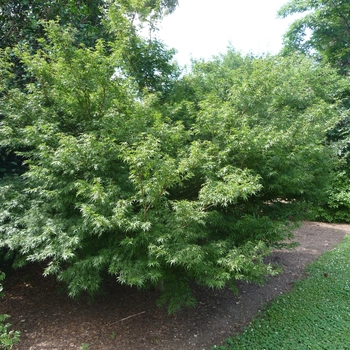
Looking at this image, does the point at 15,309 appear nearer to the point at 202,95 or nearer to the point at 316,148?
the point at 202,95

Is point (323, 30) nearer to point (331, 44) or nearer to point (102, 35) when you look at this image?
point (331, 44)

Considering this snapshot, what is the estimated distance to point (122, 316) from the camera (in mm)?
3830

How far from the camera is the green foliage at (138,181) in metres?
2.79

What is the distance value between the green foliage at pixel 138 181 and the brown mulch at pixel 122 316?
0.59 meters

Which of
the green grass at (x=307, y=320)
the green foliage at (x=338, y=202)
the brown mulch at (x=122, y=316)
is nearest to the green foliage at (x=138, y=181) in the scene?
the brown mulch at (x=122, y=316)

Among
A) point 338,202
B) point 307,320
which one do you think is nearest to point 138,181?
point 307,320

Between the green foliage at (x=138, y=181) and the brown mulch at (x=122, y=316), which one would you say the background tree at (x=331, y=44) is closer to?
the brown mulch at (x=122, y=316)

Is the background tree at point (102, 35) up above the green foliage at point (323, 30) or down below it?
below

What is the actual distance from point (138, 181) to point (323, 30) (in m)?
10.9

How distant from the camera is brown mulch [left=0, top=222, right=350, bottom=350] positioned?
3314 mm

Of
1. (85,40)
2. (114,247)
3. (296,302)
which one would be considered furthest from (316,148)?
(85,40)

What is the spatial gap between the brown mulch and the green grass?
190 millimetres

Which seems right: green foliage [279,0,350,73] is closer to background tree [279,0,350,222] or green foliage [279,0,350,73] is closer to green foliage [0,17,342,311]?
background tree [279,0,350,222]

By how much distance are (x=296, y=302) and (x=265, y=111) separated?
3.11m
